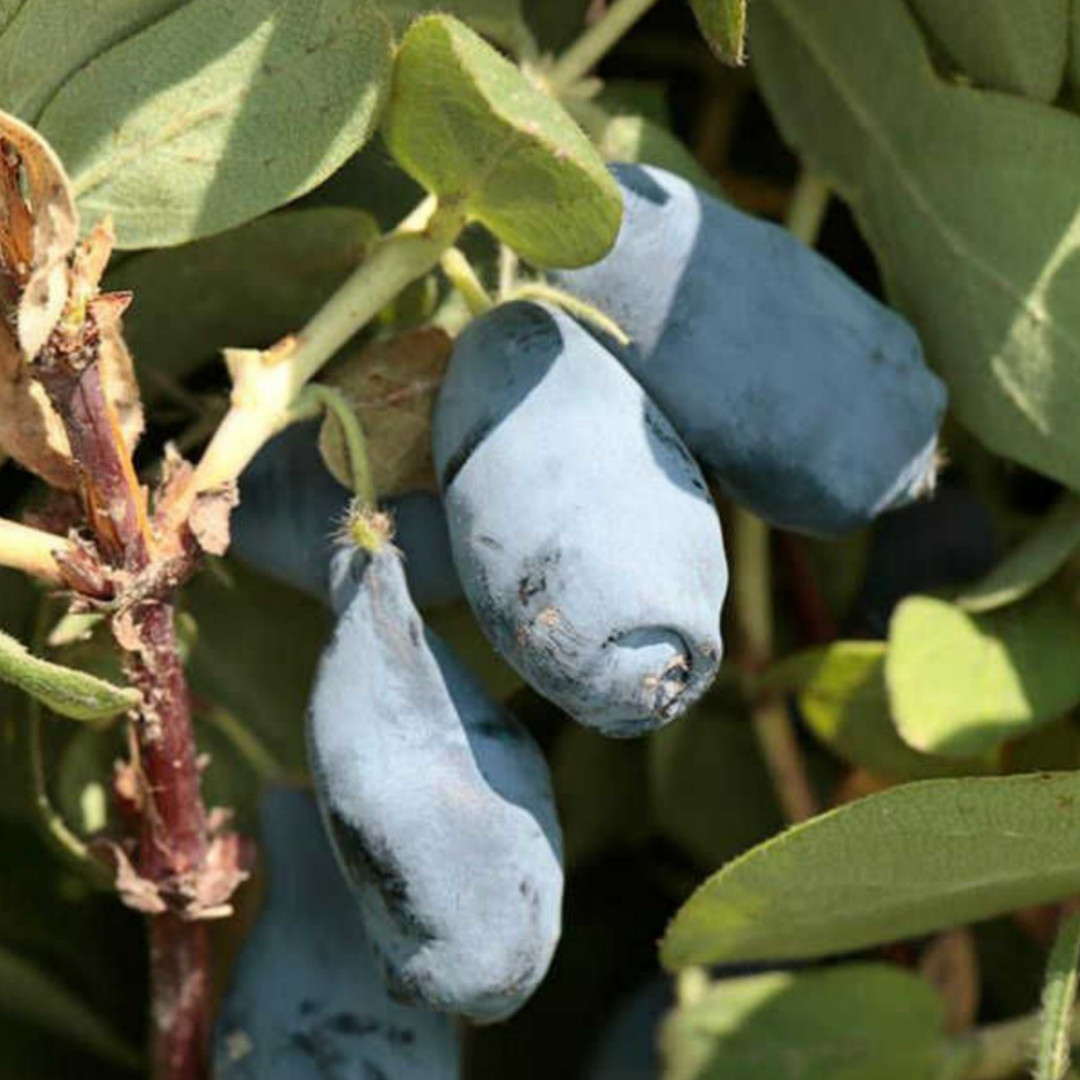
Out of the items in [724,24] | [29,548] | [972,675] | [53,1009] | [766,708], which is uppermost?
[724,24]

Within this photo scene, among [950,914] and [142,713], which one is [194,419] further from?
[950,914]

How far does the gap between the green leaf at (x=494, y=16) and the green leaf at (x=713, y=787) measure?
0.30 metres

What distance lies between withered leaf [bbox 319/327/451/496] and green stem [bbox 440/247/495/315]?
28 mm

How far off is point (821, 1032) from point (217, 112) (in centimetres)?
41

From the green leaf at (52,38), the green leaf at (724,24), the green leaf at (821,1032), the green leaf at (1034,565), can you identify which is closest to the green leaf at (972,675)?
the green leaf at (1034,565)

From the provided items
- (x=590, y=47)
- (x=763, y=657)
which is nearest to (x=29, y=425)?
(x=590, y=47)

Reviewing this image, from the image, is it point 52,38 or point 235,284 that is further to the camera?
point 235,284

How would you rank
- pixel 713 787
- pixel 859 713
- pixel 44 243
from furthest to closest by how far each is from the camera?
pixel 713 787 < pixel 859 713 < pixel 44 243

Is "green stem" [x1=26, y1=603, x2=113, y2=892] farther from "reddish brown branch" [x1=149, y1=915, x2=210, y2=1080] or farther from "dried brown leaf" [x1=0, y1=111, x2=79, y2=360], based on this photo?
"dried brown leaf" [x1=0, y1=111, x2=79, y2=360]

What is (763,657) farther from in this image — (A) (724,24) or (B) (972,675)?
(A) (724,24)

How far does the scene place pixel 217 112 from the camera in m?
0.69

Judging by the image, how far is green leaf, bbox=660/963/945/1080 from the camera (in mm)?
841

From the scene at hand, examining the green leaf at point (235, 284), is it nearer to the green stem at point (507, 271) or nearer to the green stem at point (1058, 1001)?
the green stem at point (507, 271)

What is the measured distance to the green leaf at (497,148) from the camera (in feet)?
2.02
